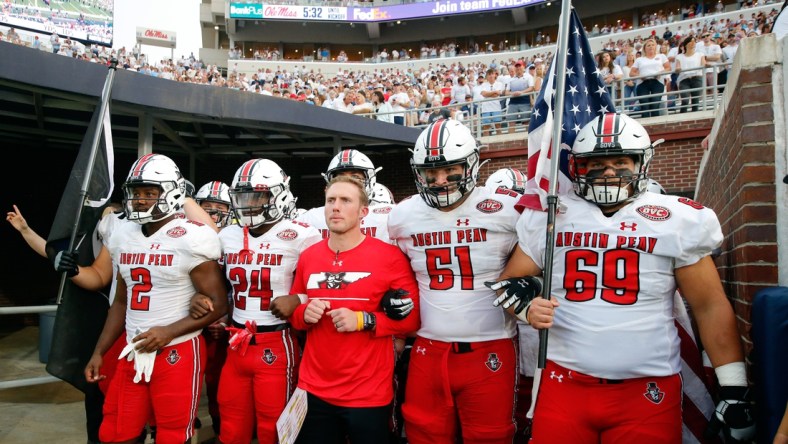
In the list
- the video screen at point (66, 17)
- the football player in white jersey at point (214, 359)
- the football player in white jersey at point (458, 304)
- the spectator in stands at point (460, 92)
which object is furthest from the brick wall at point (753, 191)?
the video screen at point (66, 17)

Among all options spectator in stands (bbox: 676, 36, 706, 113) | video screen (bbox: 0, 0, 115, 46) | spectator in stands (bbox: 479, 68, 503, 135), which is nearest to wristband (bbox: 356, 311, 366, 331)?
spectator in stands (bbox: 479, 68, 503, 135)

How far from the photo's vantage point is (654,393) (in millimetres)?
2666

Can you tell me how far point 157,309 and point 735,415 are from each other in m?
3.64

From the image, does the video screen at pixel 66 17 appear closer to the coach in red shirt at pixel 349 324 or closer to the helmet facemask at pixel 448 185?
the coach in red shirt at pixel 349 324

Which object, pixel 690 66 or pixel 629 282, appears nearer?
pixel 629 282

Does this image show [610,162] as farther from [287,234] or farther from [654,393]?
[287,234]

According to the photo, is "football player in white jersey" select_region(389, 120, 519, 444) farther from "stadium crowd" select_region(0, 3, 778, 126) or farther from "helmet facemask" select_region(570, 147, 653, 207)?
"stadium crowd" select_region(0, 3, 778, 126)

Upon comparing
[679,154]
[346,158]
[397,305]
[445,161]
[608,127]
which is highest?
[679,154]

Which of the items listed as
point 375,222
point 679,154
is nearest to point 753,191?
point 375,222

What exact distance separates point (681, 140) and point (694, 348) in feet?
33.5

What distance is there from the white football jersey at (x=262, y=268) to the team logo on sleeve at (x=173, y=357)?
1.57 ft

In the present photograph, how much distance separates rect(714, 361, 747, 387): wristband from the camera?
2.54m

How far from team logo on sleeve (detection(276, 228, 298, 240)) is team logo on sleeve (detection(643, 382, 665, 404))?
2.57 metres

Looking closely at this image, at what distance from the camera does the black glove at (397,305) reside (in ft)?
10.2
